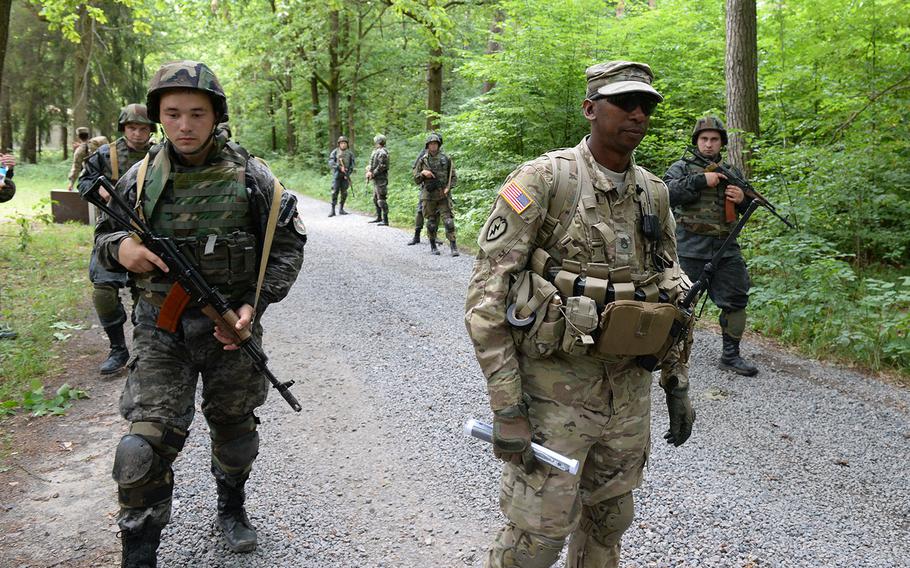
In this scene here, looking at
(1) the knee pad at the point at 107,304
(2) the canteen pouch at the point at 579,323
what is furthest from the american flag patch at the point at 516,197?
(1) the knee pad at the point at 107,304

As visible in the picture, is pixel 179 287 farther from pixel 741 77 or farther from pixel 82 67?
pixel 82 67

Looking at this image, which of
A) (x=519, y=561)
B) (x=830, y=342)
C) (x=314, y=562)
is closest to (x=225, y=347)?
(x=314, y=562)

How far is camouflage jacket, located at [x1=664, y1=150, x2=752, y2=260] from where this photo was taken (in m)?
5.27

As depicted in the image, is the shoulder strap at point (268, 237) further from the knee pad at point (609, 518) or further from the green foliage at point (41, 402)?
the green foliage at point (41, 402)

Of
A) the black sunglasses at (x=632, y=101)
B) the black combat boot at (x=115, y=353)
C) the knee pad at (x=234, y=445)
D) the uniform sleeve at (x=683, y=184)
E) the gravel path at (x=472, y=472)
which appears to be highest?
the black sunglasses at (x=632, y=101)

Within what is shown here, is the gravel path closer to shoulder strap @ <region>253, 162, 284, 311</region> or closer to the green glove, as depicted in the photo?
the green glove

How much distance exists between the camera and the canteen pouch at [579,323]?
6.47ft

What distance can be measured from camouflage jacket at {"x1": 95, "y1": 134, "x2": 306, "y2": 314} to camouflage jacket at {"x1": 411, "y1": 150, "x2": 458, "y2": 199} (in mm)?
8375

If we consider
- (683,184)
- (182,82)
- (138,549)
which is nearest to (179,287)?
(182,82)

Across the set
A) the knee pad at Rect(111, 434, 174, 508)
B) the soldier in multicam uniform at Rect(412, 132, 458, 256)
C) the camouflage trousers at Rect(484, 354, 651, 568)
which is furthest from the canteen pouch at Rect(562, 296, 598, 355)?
the soldier in multicam uniform at Rect(412, 132, 458, 256)

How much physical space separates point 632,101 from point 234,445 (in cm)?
233

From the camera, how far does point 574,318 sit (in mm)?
1978

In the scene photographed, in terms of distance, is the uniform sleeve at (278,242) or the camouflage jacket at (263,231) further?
the uniform sleeve at (278,242)

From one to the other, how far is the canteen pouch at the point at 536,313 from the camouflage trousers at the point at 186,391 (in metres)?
1.43
